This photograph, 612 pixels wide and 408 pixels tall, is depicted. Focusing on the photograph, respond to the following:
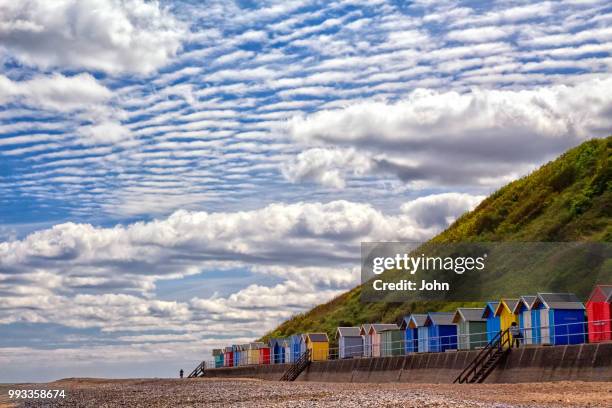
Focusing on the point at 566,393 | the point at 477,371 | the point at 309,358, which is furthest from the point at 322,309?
the point at 566,393

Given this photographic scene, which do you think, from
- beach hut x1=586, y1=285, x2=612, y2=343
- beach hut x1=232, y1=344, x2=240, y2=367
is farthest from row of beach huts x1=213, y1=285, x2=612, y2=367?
beach hut x1=232, y1=344, x2=240, y2=367

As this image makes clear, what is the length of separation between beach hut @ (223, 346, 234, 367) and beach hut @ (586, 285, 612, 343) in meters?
78.4

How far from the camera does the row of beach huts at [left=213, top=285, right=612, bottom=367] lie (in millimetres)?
45531

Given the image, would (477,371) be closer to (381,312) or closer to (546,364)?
(546,364)

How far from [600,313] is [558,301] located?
138 inches

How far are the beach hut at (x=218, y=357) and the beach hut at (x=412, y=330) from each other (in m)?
61.6

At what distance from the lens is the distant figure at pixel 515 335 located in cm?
4878

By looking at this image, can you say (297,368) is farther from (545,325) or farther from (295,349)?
(545,325)

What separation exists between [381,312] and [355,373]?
3357 centimetres

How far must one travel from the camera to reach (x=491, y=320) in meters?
56.1

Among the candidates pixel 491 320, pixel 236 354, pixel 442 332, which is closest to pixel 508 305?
pixel 491 320

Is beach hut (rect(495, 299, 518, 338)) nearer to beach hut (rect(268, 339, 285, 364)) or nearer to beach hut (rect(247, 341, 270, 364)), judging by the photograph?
beach hut (rect(268, 339, 285, 364))

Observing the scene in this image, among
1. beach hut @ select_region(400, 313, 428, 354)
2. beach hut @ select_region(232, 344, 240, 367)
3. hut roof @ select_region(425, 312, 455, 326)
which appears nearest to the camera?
hut roof @ select_region(425, 312, 455, 326)

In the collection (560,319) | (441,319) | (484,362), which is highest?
(441,319)
